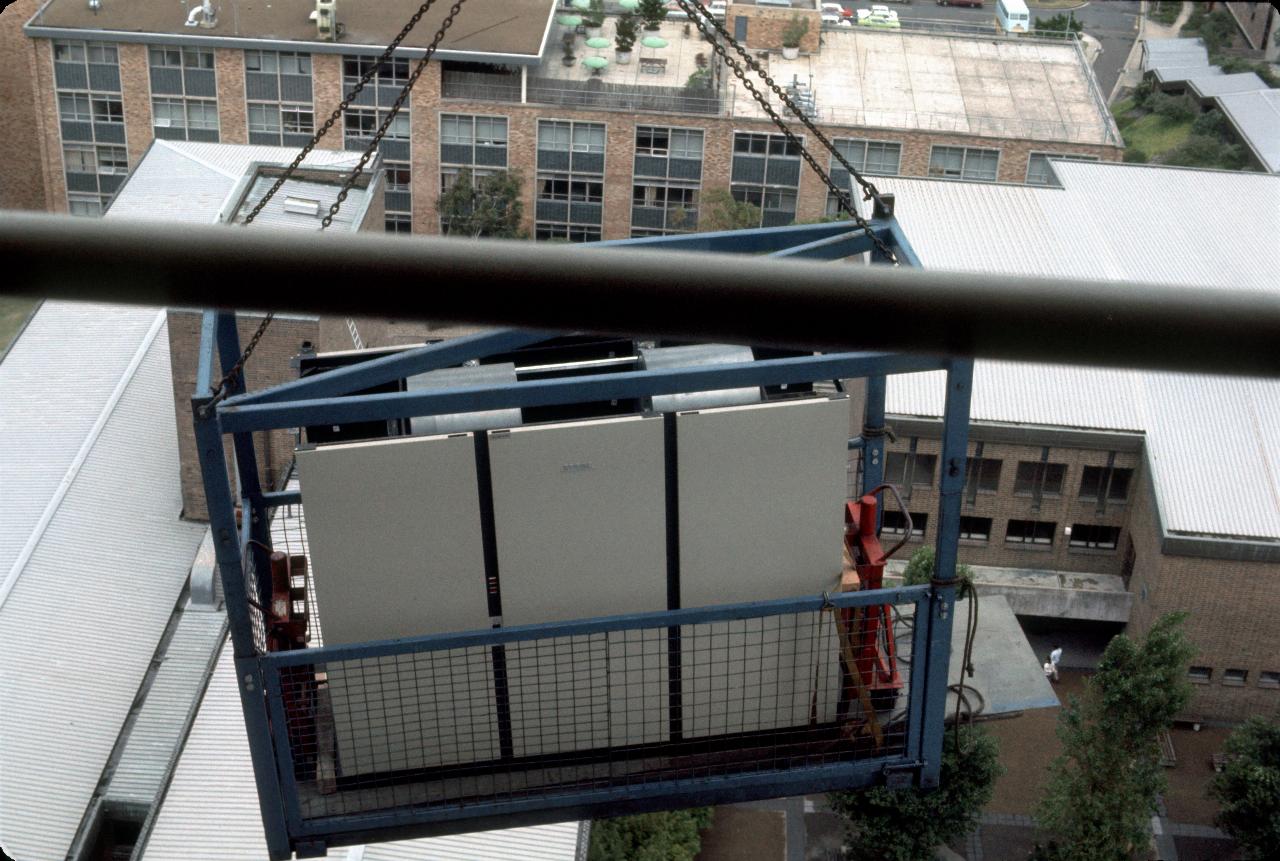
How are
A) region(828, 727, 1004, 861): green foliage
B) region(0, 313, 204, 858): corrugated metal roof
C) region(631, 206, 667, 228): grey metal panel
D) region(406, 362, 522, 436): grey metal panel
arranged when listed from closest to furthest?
region(406, 362, 522, 436): grey metal panel
region(828, 727, 1004, 861): green foliage
region(0, 313, 204, 858): corrugated metal roof
region(631, 206, 667, 228): grey metal panel

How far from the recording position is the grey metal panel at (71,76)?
44.8 metres

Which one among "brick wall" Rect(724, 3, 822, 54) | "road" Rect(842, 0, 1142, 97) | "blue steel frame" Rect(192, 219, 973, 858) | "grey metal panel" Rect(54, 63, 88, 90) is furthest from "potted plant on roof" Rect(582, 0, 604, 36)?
"blue steel frame" Rect(192, 219, 973, 858)

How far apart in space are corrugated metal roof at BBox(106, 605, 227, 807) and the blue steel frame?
13.6 meters

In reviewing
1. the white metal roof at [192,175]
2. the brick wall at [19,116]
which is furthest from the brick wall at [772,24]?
the brick wall at [19,116]

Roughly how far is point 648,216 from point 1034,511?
63.2 feet

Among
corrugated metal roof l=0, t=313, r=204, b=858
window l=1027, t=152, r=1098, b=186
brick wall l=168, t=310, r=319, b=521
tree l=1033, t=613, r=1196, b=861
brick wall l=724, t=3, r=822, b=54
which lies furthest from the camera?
brick wall l=724, t=3, r=822, b=54

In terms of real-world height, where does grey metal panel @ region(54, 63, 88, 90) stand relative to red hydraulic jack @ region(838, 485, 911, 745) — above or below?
below

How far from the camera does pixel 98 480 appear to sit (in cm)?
2880

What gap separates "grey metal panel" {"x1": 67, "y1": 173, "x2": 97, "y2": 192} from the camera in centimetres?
4634

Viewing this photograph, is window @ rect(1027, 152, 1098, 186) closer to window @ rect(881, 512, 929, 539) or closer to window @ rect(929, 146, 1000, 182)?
window @ rect(929, 146, 1000, 182)

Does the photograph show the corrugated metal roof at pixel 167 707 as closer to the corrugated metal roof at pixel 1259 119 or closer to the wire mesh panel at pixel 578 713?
the wire mesh panel at pixel 578 713

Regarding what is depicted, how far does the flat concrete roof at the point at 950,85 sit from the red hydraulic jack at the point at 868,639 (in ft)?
118

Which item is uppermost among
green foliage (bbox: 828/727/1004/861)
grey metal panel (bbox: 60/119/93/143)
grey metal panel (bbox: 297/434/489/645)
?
grey metal panel (bbox: 297/434/489/645)

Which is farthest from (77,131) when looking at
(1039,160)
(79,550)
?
(1039,160)
